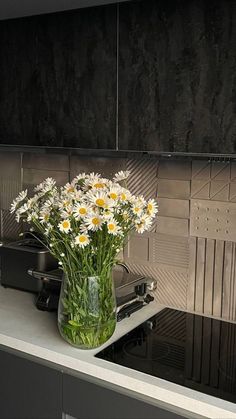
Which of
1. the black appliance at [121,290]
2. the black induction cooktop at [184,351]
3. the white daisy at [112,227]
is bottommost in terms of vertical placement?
the black induction cooktop at [184,351]

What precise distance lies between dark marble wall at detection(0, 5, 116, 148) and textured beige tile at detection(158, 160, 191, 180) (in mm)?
386

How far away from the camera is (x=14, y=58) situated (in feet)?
6.82

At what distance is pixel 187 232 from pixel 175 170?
0.27m

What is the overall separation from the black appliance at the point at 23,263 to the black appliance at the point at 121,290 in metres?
0.05

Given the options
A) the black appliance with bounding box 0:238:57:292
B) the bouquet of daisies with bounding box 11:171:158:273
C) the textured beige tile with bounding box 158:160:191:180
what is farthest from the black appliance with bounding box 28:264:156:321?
the textured beige tile with bounding box 158:160:191:180

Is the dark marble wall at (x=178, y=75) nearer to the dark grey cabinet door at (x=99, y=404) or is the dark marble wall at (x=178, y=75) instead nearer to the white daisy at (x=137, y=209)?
the white daisy at (x=137, y=209)

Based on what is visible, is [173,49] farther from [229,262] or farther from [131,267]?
[131,267]

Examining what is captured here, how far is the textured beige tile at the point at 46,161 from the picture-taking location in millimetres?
2471

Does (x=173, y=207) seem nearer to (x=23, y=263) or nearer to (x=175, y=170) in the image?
(x=175, y=170)

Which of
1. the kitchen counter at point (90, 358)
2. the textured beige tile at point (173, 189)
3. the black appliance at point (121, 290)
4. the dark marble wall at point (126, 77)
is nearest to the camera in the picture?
the kitchen counter at point (90, 358)

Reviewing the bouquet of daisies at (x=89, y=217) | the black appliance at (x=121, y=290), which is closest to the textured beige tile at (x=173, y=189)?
the black appliance at (x=121, y=290)

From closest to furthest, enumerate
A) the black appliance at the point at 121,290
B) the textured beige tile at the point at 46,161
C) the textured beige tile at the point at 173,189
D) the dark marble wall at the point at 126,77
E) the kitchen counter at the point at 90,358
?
the kitchen counter at the point at 90,358 < the dark marble wall at the point at 126,77 < the black appliance at the point at 121,290 < the textured beige tile at the point at 173,189 < the textured beige tile at the point at 46,161

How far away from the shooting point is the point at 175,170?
2146 millimetres

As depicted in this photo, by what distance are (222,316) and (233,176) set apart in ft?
1.95
